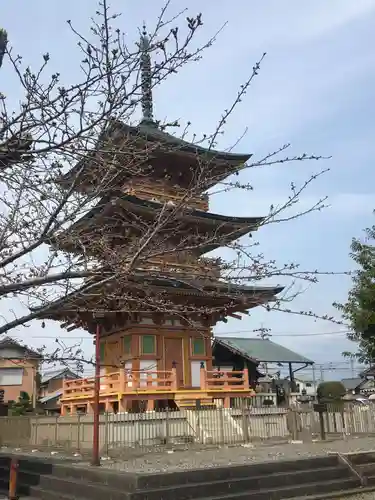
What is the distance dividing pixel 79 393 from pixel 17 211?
14.7 m

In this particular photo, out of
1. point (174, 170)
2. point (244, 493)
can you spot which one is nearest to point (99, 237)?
point (244, 493)

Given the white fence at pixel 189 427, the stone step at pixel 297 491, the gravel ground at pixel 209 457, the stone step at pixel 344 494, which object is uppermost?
the white fence at pixel 189 427

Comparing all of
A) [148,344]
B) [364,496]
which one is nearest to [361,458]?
[364,496]

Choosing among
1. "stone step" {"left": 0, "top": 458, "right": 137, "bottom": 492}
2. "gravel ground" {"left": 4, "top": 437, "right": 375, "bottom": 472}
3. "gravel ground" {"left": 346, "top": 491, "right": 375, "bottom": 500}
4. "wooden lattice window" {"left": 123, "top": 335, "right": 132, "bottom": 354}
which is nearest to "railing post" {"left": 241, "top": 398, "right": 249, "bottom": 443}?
"gravel ground" {"left": 4, "top": 437, "right": 375, "bottom": 472}

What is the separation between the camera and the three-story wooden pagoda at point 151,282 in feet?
22.3

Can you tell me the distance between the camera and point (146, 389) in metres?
18.4

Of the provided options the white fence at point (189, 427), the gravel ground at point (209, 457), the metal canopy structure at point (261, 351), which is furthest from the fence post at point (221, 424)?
the metal canopy structure at point (261, 351)

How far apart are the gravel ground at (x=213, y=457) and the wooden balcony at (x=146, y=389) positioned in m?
3.51

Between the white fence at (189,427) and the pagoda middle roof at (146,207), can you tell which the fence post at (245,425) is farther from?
the pagoda middle roof at (146,207)

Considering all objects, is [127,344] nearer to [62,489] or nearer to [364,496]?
[62,489]

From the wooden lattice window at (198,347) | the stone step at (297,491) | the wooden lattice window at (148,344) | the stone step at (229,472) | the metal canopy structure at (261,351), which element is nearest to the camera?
the stone step at (229,472)

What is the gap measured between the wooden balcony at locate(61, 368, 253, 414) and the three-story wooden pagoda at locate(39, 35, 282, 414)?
0.04 m

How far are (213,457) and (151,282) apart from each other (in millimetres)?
6102

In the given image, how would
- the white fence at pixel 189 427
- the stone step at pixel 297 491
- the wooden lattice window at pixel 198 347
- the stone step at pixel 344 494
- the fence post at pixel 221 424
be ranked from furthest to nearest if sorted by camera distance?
the wooden lattice window at pixel 198 347
the fence post at pixel 221 424
the white fence at pixel 189 427
the stone step at pixel 344 494
the stone step at pixel 297 491
